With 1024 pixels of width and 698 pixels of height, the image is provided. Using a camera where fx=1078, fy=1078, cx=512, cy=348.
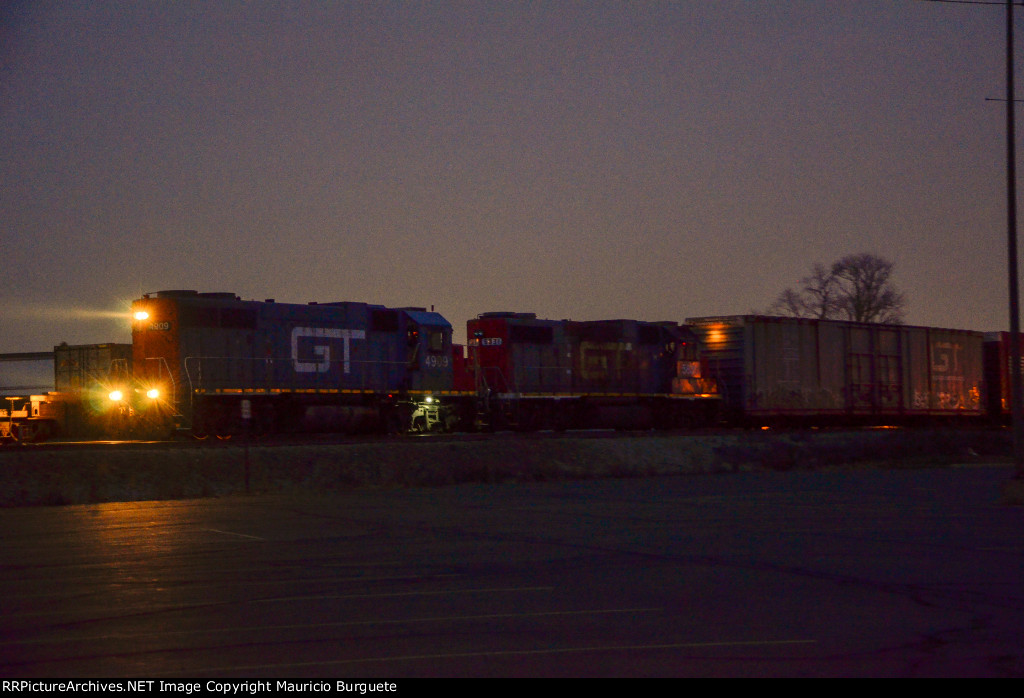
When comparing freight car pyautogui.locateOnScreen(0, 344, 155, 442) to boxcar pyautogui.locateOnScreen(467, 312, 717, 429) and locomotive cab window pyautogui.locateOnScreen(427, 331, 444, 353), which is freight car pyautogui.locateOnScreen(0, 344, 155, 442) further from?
boxcar pyautogui.locateOnScreen(467, 312, 717, 429)

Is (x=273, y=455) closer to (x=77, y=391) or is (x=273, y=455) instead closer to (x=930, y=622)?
(x=77, y=391)

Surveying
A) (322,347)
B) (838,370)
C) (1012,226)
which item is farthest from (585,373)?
(1012,226)

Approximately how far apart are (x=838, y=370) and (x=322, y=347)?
18.7 metres

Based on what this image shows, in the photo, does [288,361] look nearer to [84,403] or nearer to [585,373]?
[84,403]

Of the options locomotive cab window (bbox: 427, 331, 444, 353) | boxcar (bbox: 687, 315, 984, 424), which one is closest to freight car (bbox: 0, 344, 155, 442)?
locomotive cab window (bbox: 427, 331, 444, 353)

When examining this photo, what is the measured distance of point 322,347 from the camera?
30062mm

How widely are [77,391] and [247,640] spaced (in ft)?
80.6

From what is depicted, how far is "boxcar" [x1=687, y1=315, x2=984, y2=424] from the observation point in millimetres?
35969

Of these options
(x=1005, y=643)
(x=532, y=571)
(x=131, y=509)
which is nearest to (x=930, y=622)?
(x=1005, y=643)

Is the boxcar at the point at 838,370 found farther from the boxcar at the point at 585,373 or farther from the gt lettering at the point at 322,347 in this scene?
the gt lettering at the point at 322,347

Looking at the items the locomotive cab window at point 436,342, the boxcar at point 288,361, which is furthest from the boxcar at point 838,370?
the boxcar at point 288,361

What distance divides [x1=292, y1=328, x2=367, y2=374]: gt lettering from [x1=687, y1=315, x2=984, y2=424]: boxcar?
12548 mm

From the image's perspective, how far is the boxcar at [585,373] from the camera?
33031 millimetres

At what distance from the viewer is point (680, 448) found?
93.6 feet
